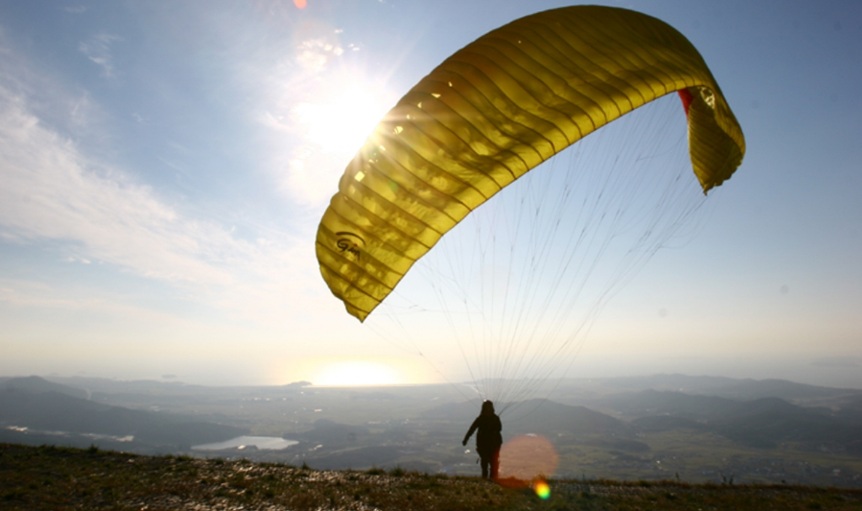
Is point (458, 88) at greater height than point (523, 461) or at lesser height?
greater

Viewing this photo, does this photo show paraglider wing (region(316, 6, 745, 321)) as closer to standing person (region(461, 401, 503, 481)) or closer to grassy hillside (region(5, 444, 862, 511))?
grassy hillside (region(5, 444, 862, 511))

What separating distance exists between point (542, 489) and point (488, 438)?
5.30ft

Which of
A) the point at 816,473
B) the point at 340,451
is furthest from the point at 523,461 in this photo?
the point at 816,473

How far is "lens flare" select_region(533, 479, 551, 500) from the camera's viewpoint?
8.95 m

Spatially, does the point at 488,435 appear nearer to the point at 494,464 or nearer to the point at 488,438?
the point at 488,438

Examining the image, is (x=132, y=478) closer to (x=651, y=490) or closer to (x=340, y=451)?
(x=651, y=490)

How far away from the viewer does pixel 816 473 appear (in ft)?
457

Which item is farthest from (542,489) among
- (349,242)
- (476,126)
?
(476,126)

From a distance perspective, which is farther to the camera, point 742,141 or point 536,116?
point 742,141

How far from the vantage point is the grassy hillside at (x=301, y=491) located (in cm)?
832

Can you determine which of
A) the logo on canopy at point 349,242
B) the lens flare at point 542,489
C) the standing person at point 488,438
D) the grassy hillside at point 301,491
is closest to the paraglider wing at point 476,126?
the logo on canopy at point 349,242

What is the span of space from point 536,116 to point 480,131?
105cm

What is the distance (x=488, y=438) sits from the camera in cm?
1040

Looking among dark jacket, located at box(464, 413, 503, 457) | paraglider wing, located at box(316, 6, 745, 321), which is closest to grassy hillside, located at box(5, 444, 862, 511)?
dark jacket, located at box(464, 413, 503, 457)
